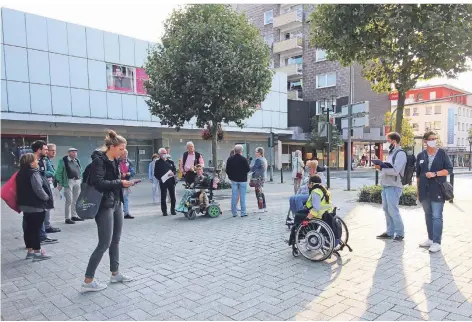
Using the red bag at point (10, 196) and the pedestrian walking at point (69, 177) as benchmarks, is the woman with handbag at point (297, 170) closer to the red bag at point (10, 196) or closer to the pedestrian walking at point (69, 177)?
the pedestrian walking at point (69, 177)

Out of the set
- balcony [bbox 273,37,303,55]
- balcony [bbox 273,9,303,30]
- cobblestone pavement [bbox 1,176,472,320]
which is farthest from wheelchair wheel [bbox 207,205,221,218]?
balcony [bbox 273,9,303,30]

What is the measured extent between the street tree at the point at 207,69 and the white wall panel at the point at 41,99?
280 inches

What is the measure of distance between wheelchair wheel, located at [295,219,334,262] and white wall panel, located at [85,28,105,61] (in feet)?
64.9

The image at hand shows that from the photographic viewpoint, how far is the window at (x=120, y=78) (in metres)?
21.8

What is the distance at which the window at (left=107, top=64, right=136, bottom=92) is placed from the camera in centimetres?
2183

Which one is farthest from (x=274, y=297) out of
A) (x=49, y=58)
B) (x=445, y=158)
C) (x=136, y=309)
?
(x=49, y=58)

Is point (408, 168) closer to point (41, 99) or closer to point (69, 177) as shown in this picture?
point (69, 177)

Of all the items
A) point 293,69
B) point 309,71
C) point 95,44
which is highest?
point 293,69

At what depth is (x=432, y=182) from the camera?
547 cm

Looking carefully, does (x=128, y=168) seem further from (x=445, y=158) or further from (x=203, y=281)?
(x=445, y=158)

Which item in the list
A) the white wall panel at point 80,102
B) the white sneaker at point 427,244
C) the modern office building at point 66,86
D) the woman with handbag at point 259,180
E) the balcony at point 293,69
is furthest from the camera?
the balcony at point 293,69

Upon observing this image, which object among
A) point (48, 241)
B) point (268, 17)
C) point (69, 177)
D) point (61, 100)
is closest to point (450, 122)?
point (268, 17)

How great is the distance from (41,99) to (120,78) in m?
4.98

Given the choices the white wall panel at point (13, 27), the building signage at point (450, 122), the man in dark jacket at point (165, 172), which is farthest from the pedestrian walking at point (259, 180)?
the building signage at point (450, 122)
